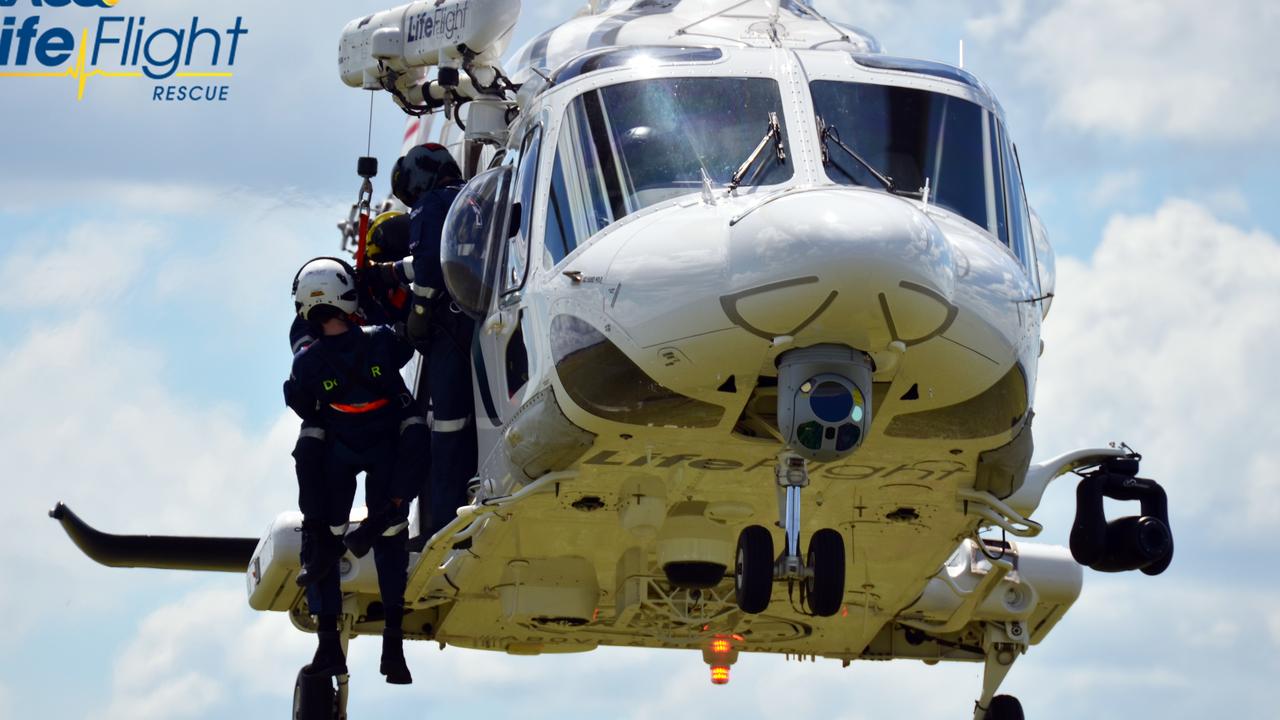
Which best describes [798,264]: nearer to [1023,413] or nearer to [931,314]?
[931,314]

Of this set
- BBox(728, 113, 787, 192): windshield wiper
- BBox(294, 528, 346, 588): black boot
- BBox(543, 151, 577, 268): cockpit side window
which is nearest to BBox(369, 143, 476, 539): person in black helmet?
BBox(294, 528, 346, 588): black boot

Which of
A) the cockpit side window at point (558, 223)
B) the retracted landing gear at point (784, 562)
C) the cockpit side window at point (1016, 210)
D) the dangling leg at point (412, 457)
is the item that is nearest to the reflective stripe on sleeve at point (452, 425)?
the dangling leg at point (412, 457)

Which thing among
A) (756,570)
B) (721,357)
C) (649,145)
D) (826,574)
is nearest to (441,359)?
(649,145)

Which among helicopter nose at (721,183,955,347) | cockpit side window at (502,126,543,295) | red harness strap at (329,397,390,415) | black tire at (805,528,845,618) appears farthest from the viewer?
red harness strap at (329,397,390,415)

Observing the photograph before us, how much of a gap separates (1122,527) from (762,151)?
4.02 m

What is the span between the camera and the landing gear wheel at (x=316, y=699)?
65.0 feet

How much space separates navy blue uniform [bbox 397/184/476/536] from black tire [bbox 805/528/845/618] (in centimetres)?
358

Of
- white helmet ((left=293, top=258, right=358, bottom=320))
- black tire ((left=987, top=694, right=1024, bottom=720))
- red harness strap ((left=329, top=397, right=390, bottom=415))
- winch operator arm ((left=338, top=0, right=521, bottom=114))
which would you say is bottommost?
black tire ((left=987, top=694, right=1024, bottom=720))

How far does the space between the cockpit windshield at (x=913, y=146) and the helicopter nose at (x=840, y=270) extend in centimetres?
172

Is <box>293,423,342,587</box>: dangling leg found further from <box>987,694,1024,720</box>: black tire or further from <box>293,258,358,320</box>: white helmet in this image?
<box>987,694,1024,720</box>: black tire

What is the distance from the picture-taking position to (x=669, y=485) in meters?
17.5

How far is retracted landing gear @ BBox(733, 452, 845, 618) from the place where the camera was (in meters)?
16.3

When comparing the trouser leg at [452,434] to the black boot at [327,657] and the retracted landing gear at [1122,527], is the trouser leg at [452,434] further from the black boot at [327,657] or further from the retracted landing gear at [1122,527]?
the retracted landing gear at [1122,527]

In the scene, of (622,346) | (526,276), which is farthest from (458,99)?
(622,346)
